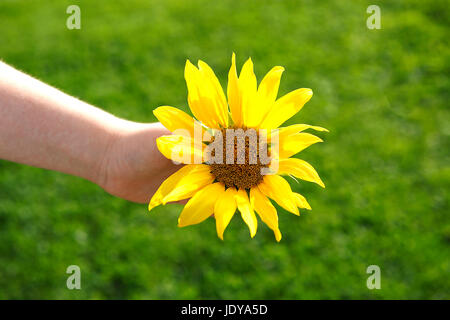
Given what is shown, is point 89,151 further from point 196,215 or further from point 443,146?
point 443,146

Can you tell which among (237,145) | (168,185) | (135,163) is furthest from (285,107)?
(135,163)

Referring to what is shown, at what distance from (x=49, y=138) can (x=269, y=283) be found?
1756 millimetres

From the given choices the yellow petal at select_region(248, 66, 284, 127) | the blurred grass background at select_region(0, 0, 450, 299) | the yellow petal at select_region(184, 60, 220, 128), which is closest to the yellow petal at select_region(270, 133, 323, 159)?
the yellow petal at select_region(248, 66, 284, 127)

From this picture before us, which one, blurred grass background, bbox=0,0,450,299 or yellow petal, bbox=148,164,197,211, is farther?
blurred grass background, bbox=0,0,450,299

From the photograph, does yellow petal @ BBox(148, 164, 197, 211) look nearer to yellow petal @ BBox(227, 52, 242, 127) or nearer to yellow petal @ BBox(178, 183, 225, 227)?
yellow petal @ BBox(178, 183, 225, 227)

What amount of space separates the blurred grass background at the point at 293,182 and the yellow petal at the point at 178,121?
6.03ft

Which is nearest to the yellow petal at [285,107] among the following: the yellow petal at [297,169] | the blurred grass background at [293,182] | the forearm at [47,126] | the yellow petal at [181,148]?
the yellow petal at [297,169]

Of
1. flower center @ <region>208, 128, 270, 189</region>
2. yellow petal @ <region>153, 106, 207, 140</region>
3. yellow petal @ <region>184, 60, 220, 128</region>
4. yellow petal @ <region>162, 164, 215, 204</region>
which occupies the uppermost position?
yellow petal @ <region>184, 60, 220, 128</region>

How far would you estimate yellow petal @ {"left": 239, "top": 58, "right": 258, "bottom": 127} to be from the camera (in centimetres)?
149

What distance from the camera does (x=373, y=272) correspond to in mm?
3141

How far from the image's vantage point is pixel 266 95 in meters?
1.50

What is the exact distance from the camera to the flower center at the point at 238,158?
1.51m

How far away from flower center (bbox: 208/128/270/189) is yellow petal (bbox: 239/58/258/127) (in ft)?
0.17
